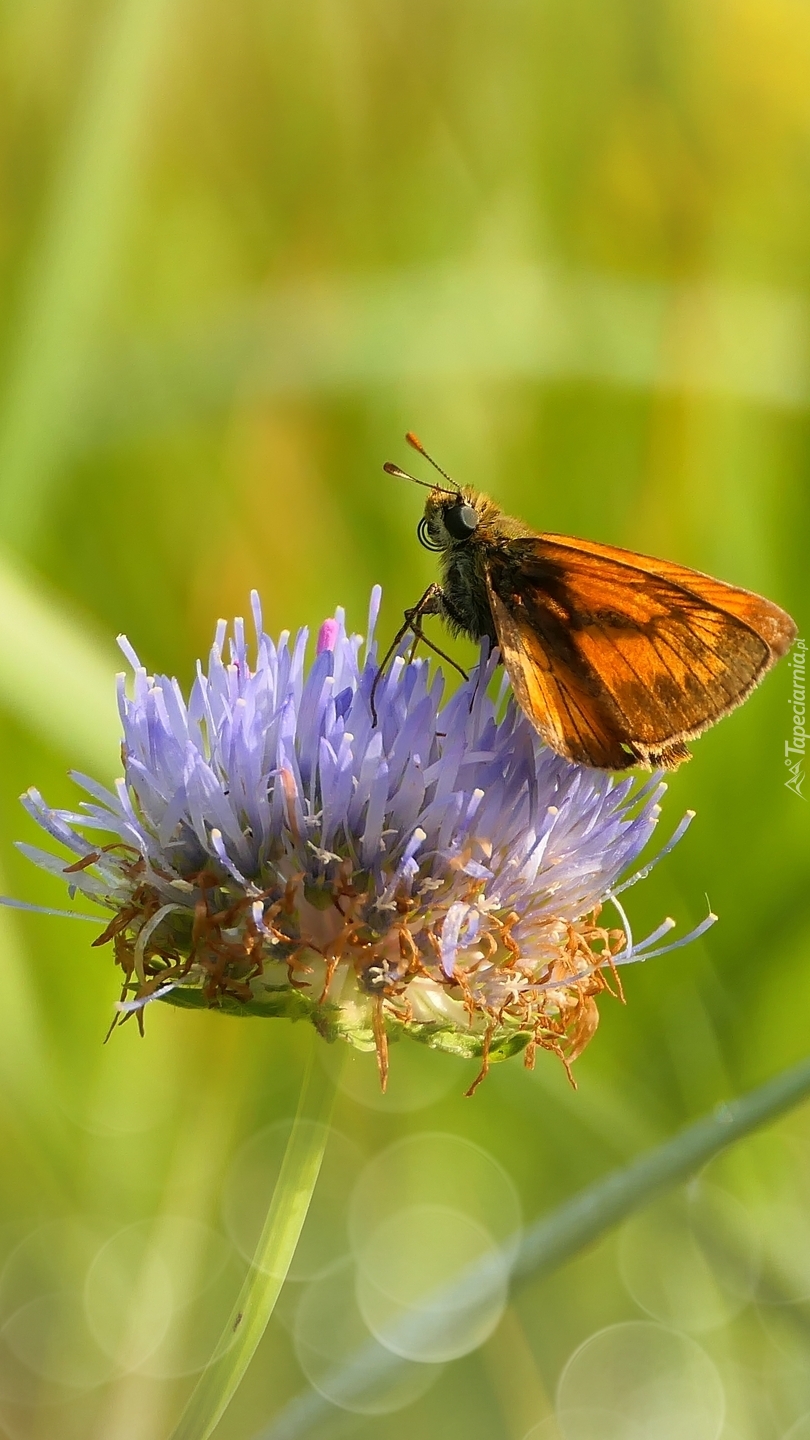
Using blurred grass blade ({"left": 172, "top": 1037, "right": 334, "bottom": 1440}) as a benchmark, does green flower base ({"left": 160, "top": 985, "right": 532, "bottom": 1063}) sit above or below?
above

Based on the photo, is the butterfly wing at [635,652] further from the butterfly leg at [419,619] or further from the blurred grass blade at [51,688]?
the blurred grass blade at [51,688]

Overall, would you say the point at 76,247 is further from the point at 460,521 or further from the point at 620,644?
the point at 620,644

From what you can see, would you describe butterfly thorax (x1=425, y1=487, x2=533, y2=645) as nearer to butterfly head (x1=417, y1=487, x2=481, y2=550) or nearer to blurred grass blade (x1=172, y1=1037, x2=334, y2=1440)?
butterfly head (x1=417, y1=487, x2=481, y2=550)

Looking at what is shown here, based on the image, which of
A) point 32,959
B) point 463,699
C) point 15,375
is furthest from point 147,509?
point 463,699

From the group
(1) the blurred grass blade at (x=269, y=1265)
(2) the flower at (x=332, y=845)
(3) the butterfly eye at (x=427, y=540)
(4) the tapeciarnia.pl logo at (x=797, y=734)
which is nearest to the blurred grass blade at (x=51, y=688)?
(2) the flower at (x=332, y=845)

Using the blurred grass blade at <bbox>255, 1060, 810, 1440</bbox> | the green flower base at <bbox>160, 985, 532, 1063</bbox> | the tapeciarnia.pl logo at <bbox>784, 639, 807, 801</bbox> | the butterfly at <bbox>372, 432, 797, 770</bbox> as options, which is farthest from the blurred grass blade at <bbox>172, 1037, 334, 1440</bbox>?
the tapeciarnia.pl logo at <bbox>784, 639, 807, 801</bbox>
